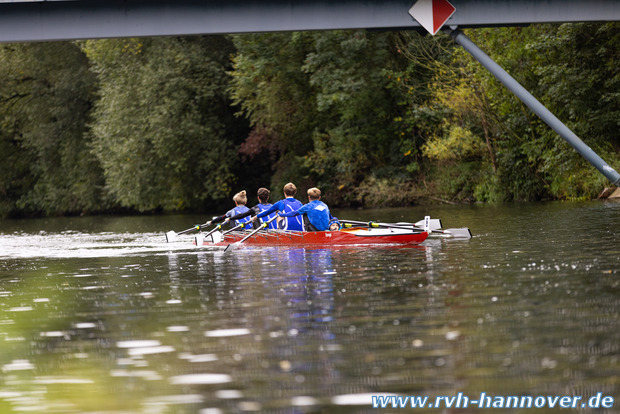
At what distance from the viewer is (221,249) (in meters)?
20.4

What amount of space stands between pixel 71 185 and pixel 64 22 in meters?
41.2

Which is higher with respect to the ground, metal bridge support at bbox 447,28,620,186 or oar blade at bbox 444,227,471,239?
metal bridge support at bbox 447,28,620,186

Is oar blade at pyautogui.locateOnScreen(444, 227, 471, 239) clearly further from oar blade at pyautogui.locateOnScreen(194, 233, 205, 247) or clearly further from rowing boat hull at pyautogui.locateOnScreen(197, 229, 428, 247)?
oar blade at pyautogui.locateOnScreen(194, 233, 205, 247)

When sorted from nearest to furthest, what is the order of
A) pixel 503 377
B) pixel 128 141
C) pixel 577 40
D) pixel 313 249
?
pixel 503 377, pixel 313 249, pixel 577 40, pixel 128 141

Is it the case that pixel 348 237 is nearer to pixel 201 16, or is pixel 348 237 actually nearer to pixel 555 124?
pixel 555 124

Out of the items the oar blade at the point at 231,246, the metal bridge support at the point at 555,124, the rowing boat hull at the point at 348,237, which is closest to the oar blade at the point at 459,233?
Answer: the rowing boat hull at the point at 348,237

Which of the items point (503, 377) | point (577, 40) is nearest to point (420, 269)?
point (503, 377)

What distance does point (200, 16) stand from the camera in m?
18.8

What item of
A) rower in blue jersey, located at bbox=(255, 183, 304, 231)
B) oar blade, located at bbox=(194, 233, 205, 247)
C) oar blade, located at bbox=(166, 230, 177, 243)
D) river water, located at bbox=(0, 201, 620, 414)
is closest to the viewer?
river water, located at bbox=(0, 201, 620, 414)

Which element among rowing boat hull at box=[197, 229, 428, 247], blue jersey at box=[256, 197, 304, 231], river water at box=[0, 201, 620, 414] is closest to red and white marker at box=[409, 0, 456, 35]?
rowing boat hull at box=[197, 229, 428, 247]

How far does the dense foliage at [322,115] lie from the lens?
31656 millimetres

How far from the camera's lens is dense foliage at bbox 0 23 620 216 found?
31.7m

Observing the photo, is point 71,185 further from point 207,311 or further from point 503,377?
point 503,377

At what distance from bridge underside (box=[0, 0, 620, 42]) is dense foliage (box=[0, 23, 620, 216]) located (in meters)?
12.0
